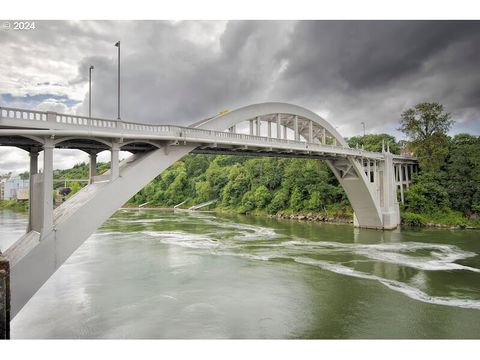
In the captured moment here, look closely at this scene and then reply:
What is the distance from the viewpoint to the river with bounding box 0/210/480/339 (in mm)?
5059

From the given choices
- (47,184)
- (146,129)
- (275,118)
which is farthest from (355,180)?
(47,184)

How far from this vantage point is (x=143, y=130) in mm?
6164

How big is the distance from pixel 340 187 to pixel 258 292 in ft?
49.2

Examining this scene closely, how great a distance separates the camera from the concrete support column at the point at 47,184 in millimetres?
4691

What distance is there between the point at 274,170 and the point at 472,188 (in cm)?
1368

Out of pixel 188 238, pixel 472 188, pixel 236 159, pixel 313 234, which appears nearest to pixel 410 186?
pixel 472 188

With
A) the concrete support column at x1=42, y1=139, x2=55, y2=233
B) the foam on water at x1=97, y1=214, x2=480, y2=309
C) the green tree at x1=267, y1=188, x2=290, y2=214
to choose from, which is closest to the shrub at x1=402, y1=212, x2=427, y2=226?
the foam on water at x1=97, y1=214, x2=480, y2=309

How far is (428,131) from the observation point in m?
17.2

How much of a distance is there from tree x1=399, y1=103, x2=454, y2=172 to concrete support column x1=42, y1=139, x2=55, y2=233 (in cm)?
1604

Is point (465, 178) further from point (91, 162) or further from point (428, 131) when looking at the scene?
point (91, 162)

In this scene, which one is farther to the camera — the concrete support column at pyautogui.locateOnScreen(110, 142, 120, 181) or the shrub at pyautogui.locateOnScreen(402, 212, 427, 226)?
the shrub at pyautogui.locateOnScreen(402, 212, 427, 226)

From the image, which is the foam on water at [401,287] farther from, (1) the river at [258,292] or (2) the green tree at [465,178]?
(2) the green tree at [465,178]

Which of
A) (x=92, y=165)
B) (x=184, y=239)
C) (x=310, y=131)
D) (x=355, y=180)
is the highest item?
(x=310, y=131)

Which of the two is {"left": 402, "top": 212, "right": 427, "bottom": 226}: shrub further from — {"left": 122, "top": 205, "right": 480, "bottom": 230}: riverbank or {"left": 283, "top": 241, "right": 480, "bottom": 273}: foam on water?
{"left": 283, "top": 241, "right": 480, "bottom": 273}: foam on water
